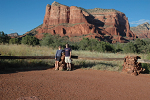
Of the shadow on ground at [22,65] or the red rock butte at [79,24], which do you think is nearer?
the shadow on ground at [22,65]

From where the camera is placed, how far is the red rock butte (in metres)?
95.6

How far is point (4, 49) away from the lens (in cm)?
1006

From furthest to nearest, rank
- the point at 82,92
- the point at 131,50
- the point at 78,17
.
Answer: the point at 78,17 < the point at 131,50 < the point at 82,92

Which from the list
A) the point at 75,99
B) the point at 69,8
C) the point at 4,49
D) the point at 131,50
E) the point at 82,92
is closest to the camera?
the point at 75,99

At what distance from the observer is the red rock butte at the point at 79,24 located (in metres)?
95.6

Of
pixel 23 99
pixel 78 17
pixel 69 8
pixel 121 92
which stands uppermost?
pixel 69 8

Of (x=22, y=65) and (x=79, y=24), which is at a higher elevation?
(x=79, y=24)

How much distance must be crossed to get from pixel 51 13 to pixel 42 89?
115987mm

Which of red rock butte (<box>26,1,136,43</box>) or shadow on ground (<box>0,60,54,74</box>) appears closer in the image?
shadow on ground (<box>0,60,54,74</box>)

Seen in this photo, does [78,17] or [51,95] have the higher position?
[78,17]

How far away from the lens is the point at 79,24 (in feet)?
329

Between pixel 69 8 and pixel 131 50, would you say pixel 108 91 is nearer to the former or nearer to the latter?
pixel 131 50

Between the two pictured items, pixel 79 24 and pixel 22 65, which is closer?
pixel 22 65

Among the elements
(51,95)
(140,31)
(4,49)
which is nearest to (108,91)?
(51,95)
